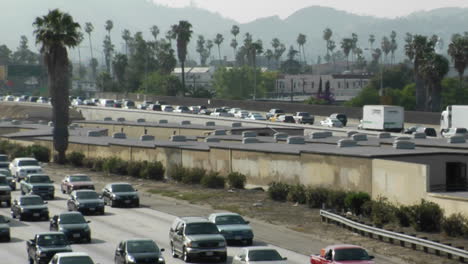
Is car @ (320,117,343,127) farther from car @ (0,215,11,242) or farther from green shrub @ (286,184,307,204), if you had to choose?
car @ (0,215,11,242)

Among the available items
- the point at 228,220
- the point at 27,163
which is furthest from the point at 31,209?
the point at 27,163

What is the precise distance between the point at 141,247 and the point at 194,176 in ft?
119

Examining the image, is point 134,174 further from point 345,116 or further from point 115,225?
point 345,116

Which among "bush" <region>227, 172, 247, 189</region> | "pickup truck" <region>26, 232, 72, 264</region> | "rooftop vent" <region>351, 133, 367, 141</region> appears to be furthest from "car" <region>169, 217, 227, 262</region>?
"rooftop vent" <region>351, 133, 367, 141</region>

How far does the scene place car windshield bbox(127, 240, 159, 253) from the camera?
119 feet

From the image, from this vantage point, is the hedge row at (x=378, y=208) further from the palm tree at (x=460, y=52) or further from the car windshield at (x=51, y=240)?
the palm tree at (x=460, y=52)

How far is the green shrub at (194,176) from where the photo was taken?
238 feet

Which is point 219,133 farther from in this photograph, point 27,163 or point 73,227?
point 73,227

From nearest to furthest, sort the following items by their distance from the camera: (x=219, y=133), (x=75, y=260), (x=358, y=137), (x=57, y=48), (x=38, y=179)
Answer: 1. (x=75, y=260)
2. (x=38, y=179)
3. (x=358, y=137)
4. (x=57, y=48)
5. (x=219, y=133)

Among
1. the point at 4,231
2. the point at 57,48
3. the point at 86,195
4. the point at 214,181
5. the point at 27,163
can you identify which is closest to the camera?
the point at 4,231

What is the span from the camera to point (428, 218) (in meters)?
46.8

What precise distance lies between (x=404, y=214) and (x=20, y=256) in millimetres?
19266

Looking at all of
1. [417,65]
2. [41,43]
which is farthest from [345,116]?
[41,43]

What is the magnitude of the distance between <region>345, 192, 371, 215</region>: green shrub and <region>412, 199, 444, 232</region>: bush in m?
5.94
